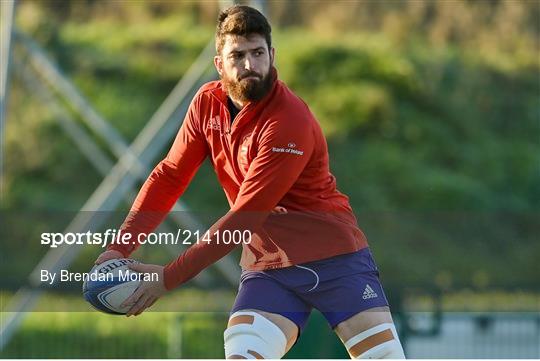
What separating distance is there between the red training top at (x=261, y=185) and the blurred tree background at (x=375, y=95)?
36.1 ft

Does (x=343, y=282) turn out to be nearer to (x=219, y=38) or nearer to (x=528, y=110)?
(x=219, y=38)

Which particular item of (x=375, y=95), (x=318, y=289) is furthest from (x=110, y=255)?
(x=375, y=95)

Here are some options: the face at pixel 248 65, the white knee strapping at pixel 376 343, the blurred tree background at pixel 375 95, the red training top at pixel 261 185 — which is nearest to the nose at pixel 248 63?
the face at pixel 248 65

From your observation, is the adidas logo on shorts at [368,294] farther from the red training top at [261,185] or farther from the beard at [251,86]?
the beard at [251,86]

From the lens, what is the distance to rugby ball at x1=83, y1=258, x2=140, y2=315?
457 cm

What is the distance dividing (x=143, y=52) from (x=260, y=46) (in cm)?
1313

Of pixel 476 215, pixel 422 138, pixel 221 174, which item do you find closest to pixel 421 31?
pixel 422 138

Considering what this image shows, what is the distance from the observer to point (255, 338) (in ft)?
14.7

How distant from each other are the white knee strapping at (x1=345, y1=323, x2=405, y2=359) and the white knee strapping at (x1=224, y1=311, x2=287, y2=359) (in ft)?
0.81

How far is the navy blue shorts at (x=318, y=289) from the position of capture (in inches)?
180

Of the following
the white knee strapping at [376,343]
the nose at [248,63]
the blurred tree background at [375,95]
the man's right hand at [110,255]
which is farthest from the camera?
the blurred tree background at [375,95]

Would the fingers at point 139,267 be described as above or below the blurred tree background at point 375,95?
below

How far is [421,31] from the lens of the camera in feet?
57.2

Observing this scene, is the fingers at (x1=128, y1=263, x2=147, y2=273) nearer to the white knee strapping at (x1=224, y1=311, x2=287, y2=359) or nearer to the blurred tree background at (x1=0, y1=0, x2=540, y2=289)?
the white knee strapping at (x1=224, y1=311, x2=287, y2=359)
